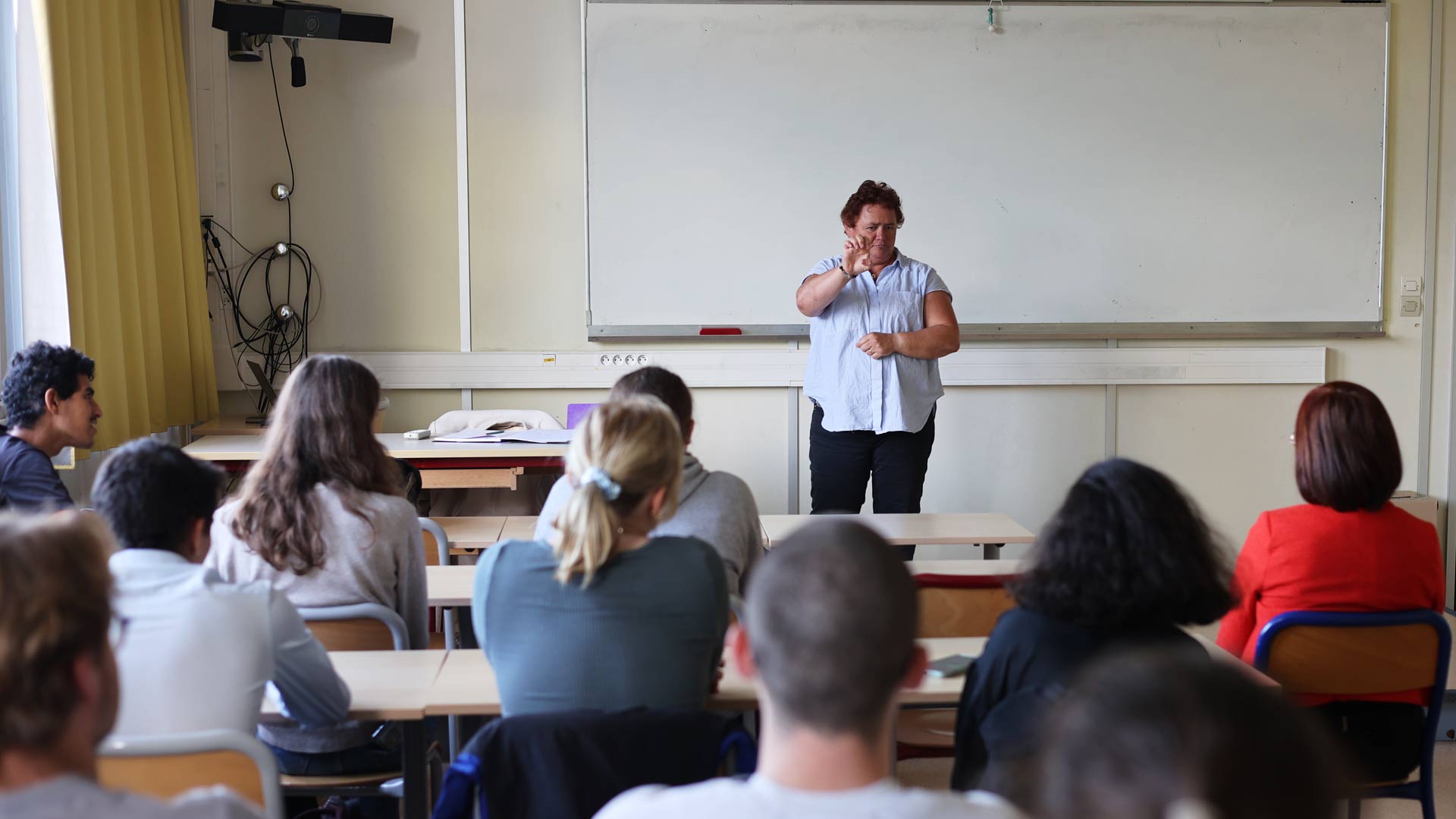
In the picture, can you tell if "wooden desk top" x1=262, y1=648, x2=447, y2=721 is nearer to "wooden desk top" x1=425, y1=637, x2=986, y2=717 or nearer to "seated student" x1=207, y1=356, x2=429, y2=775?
"wooden desk top" x1=425, y1=637, x2=986, y2=717

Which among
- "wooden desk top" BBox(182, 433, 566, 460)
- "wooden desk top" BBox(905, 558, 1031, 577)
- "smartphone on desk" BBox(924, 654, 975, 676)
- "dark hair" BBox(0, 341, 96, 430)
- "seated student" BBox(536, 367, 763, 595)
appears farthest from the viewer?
"wooden desk top" BBox(182, 433, 566, 460)

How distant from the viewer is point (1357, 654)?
2047 mm

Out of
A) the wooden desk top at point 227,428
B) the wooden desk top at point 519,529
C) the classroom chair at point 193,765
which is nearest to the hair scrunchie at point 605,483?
the classroom chair at point 193,765

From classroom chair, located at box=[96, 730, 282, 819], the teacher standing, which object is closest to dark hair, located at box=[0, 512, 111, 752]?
classroom chair, located at box=[96, 730, 282, 819]

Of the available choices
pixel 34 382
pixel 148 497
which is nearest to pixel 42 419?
pixel 34 382

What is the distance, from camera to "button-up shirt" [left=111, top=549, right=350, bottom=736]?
1.56 m

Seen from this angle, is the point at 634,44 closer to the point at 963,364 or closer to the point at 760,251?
the point at 760,251

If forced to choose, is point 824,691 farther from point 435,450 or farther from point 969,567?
point 435,450

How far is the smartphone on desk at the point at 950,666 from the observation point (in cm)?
196

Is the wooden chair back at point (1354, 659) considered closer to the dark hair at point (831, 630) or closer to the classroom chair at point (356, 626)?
the dark hair at point (831, 630)

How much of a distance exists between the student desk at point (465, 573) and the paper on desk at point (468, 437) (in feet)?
4.54

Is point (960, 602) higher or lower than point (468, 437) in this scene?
lower

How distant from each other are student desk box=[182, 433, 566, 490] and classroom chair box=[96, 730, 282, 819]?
250cm

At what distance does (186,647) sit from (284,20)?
342 centimetres
